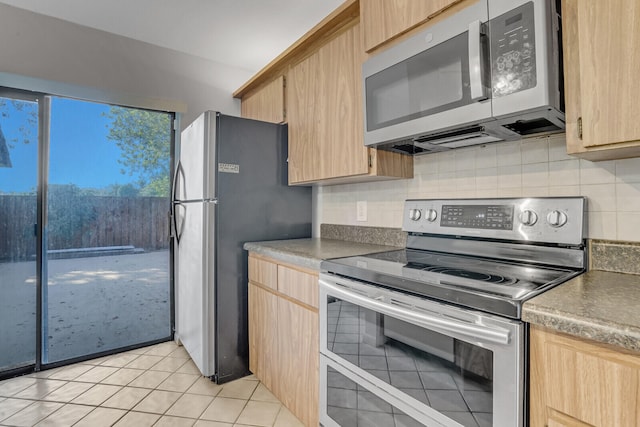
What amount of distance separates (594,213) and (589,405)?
0.75 meters

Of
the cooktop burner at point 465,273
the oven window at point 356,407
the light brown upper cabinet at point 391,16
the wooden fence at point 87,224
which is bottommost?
the oven window at point 356,407

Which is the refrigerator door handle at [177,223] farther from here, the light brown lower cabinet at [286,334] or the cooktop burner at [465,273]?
the cooktop burner at [465,273]

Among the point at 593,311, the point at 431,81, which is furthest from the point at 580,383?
the point at 431,81

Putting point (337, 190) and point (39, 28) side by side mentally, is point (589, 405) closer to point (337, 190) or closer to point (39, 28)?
point (337, 190)

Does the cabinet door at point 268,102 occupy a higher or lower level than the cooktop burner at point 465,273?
higher

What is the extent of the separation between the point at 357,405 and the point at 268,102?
2122mm

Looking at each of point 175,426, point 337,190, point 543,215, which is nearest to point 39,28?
point 337,190

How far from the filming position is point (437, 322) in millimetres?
Answer: 952

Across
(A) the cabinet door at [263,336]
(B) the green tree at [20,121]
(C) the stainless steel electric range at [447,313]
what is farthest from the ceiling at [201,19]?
(A) the cabinet door at [263,336]

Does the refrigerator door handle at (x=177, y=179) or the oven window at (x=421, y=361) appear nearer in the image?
the oven window at (x=421, y=361)

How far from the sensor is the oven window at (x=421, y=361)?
886 mm

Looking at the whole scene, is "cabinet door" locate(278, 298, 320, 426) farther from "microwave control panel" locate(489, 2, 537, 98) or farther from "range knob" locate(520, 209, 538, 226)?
"microwave control panel" locate(489, 2, 537, 98)

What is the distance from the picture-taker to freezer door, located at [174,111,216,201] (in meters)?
2.02

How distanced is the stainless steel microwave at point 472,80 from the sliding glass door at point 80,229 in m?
2.11
